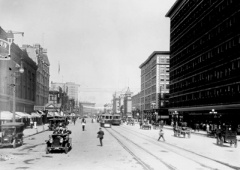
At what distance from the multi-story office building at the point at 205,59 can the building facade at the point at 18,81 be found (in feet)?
102

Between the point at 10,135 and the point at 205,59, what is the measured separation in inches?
1784

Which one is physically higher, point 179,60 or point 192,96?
point 179,60

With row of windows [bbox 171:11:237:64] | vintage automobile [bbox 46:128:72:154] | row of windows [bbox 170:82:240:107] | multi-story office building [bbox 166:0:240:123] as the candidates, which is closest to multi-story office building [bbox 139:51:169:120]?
multi-story office building [bbox 166:0:240:123]

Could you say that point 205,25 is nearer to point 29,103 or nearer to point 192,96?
point 192,96

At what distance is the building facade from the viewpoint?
47.6m

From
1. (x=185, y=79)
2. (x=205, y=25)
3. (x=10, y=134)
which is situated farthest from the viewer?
(x=185, y=79)

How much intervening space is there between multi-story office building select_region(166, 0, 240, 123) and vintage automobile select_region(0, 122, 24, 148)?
105 ft

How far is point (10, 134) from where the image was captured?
26.7 m

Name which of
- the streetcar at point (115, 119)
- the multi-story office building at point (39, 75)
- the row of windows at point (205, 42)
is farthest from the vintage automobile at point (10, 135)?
the streetcar at point (115, 119)

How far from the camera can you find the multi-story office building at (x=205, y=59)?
165ft

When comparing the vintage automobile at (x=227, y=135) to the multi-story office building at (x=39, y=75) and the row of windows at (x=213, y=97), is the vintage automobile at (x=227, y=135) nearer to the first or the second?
the row of windows at (x=213, y=97)

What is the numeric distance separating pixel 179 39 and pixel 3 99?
1926 inches

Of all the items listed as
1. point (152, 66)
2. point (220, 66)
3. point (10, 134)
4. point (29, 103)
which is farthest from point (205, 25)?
point (152, 66)

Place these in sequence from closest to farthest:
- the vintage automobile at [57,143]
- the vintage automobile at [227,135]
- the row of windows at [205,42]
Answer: the vintage automobile at [57,143], the vintage automobile at [227,135], the row of windows at [205,42]
